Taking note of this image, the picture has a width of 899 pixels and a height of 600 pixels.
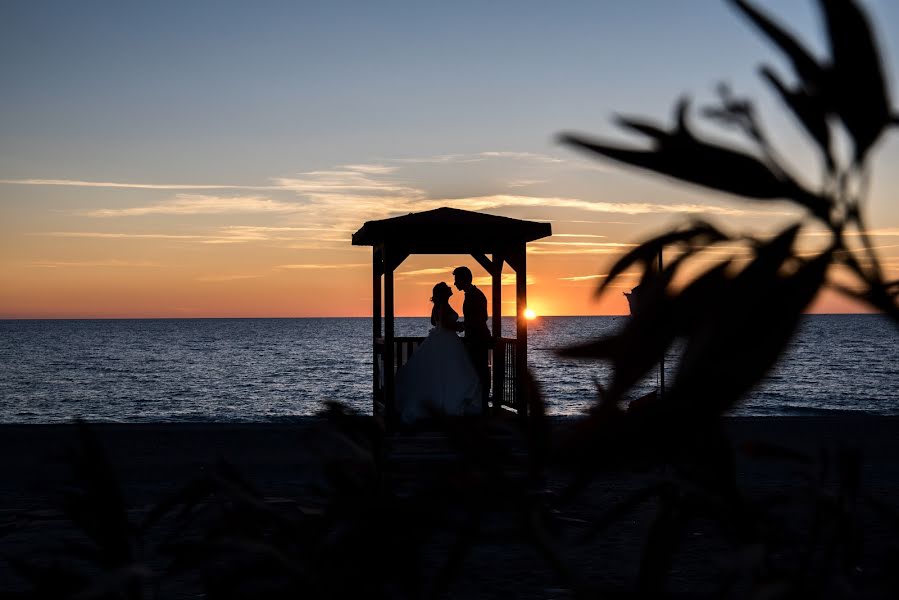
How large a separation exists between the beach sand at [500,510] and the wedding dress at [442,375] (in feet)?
2.67

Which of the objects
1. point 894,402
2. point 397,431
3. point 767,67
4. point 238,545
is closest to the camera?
point 767,67

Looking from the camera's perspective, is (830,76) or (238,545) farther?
(238,545)

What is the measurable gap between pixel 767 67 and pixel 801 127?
0.31ft

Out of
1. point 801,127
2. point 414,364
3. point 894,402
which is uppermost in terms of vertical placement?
point 801,127

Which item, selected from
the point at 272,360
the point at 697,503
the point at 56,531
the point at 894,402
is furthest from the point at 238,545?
the point at 272,360

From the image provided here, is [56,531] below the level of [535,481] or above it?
below

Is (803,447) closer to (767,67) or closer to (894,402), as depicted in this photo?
(767,67)

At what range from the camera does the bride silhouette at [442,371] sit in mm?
Result: 12789

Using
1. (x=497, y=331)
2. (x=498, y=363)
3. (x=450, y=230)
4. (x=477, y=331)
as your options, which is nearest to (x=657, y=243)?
(x=450, y=230)

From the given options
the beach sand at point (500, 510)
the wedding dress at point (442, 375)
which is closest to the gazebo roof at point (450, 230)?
the wedding dress at point (442, 375)

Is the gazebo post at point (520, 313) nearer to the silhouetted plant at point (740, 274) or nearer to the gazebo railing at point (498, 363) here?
the gazebo railing at point (498, 363)

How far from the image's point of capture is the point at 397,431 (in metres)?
12.1

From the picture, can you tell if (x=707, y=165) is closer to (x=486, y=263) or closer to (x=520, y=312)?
(x=520, y=312)

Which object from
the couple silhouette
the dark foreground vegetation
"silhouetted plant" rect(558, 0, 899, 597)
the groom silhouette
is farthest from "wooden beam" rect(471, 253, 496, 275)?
"silhouetted plant" rect(558, 0, 899, 597)
